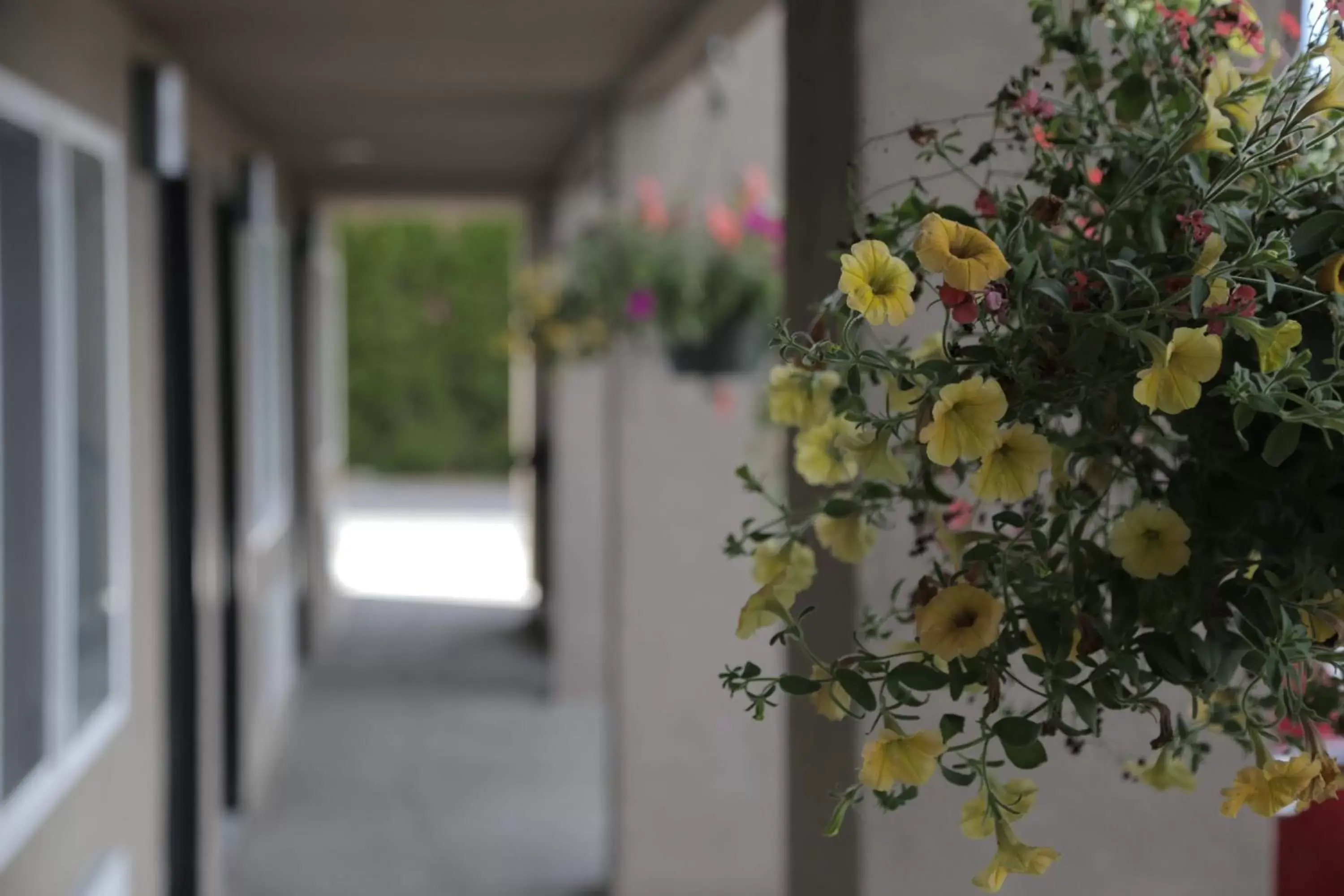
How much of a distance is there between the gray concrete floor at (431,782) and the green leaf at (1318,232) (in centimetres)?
418

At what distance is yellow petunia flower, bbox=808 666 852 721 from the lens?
943mm

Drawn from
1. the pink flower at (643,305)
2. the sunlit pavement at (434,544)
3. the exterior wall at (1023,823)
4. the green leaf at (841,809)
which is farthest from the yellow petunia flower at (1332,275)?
the sunlit pavement at (434,544)

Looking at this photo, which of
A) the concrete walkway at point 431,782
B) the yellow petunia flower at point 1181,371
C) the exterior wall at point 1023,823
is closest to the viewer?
the yellow petunia flower at point 1181,371

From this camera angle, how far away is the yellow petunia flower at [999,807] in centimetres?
91

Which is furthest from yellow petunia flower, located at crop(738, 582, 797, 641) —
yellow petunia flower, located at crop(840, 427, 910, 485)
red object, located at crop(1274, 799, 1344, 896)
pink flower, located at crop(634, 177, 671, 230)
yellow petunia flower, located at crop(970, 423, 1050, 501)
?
pink flower, located at crop(634, 177, 671, 230)

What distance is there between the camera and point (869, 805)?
5.10 ft

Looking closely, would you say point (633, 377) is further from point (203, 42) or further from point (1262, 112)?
point (1262, 112)

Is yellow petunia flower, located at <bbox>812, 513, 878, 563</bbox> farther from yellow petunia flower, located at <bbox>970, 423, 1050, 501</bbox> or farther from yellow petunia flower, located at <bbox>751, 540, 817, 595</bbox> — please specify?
yellow petunia flower, located at <bbox>970, 423, 1050, 501</bbox>

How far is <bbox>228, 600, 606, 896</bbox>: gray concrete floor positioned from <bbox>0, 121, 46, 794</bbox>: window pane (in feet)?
7.86

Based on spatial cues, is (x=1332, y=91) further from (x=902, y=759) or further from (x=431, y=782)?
(x=431, y=782)

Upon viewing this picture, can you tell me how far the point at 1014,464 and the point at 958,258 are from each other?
126mm

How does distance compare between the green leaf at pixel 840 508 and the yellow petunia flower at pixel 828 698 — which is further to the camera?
the green leaf at pixel 840 508

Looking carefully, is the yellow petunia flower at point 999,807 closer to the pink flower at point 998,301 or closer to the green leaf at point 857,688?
the green leaf at point 857,688

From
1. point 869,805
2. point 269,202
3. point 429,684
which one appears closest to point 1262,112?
point 869,805
